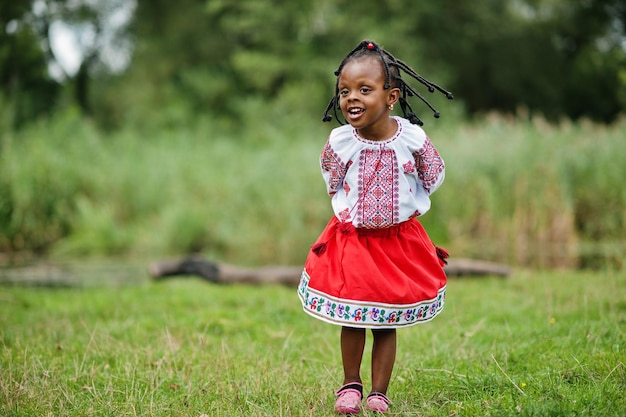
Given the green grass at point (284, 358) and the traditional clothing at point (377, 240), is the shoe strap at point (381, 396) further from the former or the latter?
the traditional clothing at point (377, 240)

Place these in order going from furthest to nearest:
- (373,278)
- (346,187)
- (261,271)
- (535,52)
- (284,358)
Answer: (535,52)
(261,271)
(284,358)
(346,187)
(373,278)

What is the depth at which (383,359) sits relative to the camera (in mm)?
3215

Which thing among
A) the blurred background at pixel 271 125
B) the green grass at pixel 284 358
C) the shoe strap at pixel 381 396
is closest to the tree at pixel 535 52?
the blurred background at pixel 271 125

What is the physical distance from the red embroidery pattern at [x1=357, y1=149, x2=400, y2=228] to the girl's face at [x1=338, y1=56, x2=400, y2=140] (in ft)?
0.53

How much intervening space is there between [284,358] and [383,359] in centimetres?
123

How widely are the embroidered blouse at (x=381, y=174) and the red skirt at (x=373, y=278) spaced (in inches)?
3.6

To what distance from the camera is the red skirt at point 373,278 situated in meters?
3.08

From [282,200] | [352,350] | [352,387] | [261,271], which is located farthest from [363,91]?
[282,200]

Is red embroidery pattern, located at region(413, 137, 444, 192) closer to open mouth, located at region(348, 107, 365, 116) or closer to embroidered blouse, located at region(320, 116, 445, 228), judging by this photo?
embroidered blouse, located at region(320, 116, 445, 228)

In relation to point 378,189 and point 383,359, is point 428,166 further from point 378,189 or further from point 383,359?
point 383,359

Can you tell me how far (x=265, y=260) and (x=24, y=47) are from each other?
16.0 metres

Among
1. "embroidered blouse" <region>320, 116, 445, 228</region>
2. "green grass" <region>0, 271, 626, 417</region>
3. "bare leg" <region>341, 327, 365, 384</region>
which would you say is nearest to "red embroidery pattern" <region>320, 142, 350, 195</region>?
"embroidered blouse" <region>320, 116, 445, 228</region>

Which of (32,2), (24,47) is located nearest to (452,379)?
(24,47)

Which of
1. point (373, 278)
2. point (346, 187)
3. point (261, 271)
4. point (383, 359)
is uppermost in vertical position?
point (346, 187)
